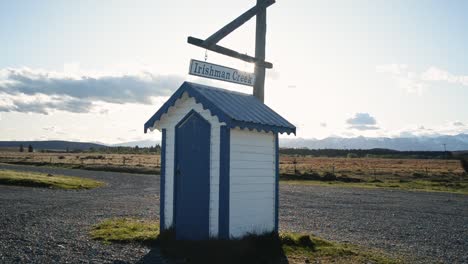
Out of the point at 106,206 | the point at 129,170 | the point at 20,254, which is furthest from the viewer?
the point at 129,170

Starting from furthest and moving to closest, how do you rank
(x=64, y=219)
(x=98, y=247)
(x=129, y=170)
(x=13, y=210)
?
(x=129, y=170), (x=13, y=210), (x=64, y=219), (x=98, y=247)

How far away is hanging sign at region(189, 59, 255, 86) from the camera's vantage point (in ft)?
32.3

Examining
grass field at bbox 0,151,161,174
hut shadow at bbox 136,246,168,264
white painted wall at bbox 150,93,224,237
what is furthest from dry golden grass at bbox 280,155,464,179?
hut shadow at bbox 136,246,168,264

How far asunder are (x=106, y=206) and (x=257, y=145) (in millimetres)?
10527

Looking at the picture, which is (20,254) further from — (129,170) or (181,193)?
(129,170)

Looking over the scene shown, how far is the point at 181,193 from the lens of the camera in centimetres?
1005

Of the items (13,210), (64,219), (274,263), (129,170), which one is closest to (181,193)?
(274,263)

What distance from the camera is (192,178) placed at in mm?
9797

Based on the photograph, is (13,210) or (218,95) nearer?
(218,95)

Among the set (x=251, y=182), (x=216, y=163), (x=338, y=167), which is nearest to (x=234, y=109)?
(x=216, y=163)

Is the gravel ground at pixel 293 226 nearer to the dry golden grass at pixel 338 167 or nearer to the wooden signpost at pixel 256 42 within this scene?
the wooden signpost at pixel 256 42

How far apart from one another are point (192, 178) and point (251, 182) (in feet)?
4.20

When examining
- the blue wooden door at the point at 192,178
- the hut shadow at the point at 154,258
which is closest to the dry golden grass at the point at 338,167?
the blue wooden door at the point at 192,178

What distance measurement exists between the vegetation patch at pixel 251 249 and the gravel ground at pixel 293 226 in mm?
447
